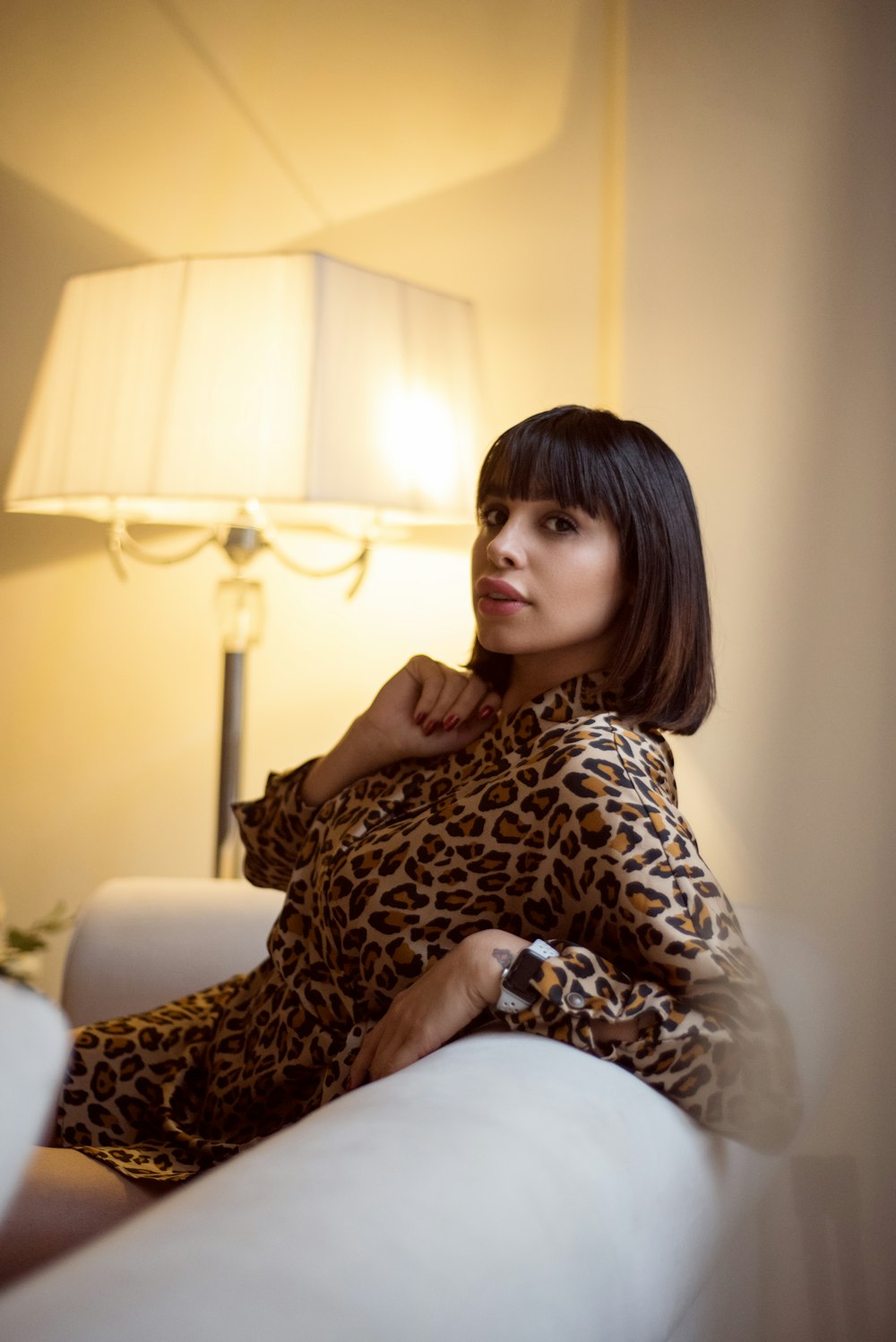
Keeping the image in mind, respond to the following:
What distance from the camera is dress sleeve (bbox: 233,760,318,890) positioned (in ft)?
3.67

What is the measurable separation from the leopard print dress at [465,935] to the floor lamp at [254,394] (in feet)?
1.27

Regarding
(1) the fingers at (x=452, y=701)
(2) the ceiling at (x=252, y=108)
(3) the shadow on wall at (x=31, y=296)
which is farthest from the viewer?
(3) the shadow on wall at (x=31, y=296)

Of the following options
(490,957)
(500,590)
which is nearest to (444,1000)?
(490,957)

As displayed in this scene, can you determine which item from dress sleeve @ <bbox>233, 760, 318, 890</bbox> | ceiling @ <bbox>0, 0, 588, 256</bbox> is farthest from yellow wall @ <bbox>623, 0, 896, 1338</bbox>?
ceiling @ <bbox>0, 0, 588, 256</bbox>

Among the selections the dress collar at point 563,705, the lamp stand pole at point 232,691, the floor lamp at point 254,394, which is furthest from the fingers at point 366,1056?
the lamp stand pole at point 232,691

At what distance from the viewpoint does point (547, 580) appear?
914 millimetres

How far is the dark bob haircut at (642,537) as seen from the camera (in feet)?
2.99

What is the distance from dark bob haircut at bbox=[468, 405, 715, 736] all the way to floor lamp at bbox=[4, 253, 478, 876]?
45 cm

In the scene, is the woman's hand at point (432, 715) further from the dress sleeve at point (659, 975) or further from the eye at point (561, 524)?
the dress sleeve at point (659, 975)

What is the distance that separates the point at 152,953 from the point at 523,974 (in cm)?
68

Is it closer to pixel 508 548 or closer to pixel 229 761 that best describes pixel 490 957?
pixel 508 548

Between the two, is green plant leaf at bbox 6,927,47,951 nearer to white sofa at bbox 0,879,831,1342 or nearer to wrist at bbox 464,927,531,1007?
white sofa at bbox 0,879,831,1342

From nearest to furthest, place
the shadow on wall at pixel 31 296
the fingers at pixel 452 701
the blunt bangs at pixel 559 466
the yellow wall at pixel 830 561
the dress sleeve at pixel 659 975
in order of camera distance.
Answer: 1. the yellow wall at pixel 830 561
2. the dress sleeve at pixel 659 975
3. the blunt bangs at pixel 559 466
4. the fingers at pixel 452 701
5. the shadow on wall at pixel 31 296

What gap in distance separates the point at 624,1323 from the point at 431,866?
1.11 ft
